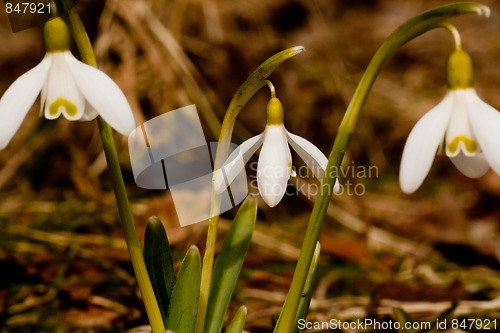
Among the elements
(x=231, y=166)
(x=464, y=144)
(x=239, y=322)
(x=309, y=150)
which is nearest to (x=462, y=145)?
(x=464, y=144)

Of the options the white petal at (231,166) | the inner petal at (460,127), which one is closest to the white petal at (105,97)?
the white petal at (231,166)

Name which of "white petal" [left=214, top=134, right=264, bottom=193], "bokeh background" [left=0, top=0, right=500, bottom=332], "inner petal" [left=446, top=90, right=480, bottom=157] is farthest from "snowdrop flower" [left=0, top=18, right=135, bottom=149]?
"bokeh background" [left=0, top=0, right=500, bottom=332]

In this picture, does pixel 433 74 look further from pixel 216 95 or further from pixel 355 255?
pixel 355 255

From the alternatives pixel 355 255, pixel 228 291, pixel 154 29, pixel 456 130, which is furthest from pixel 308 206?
pixel 456 130

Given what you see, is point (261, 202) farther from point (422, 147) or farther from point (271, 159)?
point (422, 147)

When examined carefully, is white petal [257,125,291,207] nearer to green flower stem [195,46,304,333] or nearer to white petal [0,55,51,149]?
green flower stem [195,46,304,333]

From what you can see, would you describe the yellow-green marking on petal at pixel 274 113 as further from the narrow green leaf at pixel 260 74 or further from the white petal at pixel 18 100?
the white petal at pixel 18 100
